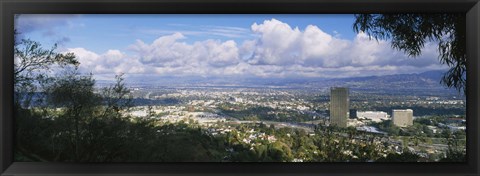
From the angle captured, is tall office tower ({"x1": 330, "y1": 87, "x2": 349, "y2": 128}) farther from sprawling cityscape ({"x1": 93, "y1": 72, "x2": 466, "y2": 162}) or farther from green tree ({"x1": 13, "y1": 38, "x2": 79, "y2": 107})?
green tree ({"x1": 13, "y1": 38, "x2": 79, "y2": 107})

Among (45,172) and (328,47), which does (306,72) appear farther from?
(45,172)

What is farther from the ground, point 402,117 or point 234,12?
point 234,12

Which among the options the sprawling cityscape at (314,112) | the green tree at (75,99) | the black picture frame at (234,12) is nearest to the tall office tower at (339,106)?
the sprawling cityscape at (314,112)

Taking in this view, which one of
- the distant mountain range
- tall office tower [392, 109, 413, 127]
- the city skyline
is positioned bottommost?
tall office tower [392, 109, 413, 127]

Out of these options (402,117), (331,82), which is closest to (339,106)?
(331,82)

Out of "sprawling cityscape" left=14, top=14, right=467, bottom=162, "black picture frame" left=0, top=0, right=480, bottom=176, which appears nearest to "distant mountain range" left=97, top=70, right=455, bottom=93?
"sprawling cityscape" left=14, top=14, right=467, bottom=162

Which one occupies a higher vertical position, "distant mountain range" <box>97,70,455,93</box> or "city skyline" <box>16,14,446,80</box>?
"city skyline" <box>16,14,446,80</box>

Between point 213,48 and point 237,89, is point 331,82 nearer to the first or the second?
point 237,89
